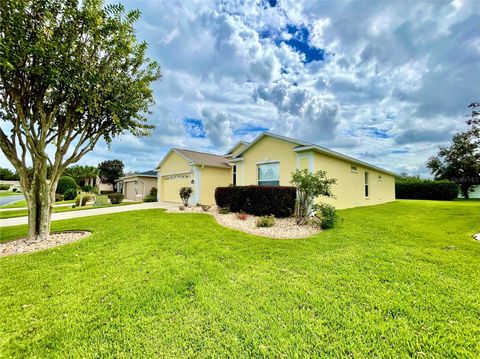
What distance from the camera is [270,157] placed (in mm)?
13109

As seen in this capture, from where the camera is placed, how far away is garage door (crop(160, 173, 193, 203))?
60.7 feet

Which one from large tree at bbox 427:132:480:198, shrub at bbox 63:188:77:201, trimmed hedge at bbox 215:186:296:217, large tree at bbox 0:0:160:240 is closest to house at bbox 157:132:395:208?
trimmed hedge at bbox 215:186:296:217

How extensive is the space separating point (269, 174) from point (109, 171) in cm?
4013

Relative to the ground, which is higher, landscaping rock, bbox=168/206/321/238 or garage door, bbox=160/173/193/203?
garage door, bbox=160/173/193/203

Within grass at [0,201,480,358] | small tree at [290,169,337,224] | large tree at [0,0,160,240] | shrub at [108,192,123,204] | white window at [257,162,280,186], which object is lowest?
grass at [0,201,480,358]

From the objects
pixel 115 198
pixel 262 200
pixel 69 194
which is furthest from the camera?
pixel 69 194

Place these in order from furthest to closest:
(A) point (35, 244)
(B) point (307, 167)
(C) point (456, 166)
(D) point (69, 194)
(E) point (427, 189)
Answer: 1. (C) point (456, 166)
2. (E) point (427, 189)
3. (D) point (69, 194)
4. (B) point (307, 167)
5. (A) point (35, 244)

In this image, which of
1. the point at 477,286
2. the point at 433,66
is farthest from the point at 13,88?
the point at 433,66

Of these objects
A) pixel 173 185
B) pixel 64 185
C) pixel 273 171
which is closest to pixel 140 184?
pixel 173 185

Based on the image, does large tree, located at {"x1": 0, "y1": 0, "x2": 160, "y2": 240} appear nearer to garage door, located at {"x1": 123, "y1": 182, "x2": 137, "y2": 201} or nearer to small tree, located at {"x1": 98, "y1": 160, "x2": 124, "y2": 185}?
Answer: garage door, located at {"x1": 123, "y1": 182, "x2": 137, "y2": 201}

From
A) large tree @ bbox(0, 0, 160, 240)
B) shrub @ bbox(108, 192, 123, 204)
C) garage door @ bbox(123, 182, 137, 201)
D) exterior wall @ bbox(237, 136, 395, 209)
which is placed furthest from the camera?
garage door @ bbox(123, 182, 137, 201)

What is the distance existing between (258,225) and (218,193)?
5.49 m

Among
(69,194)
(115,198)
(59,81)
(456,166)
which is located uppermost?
(59,81)

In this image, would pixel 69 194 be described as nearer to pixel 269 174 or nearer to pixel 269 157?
pixel 269 174
